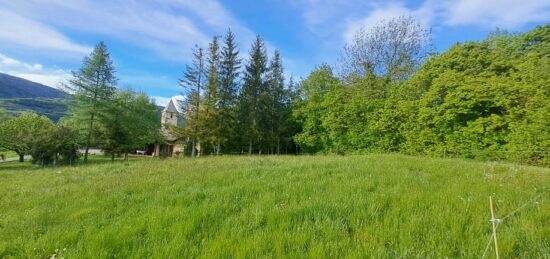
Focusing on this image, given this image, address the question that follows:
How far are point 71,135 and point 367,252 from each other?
29.5 metres

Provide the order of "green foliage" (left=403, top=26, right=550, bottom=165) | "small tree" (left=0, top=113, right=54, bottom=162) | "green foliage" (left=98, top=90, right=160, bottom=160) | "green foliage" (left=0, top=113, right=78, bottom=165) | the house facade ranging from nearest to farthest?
1. "green foliage" (left=403, top=26, right=550, bottom=165)
2. "green foliage" (left=0, top=113, right=78, bottom=165)
3. "small tree" (left=0, top=113, right=54, bottom=162)
4. "green foliage" (left=98, top=90, right=160, bottom=160)
5. the house facade

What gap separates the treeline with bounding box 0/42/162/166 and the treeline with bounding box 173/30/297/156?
6.28 meters

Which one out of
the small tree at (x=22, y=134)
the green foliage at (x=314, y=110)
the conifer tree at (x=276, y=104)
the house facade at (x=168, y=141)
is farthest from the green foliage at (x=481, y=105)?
the house facade at (x=168, y=141)

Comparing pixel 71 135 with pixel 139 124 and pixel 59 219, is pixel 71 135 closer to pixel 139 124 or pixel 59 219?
pixel 139 124

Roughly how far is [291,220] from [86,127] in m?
30.2

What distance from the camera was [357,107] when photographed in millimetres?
22922

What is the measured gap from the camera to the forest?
601 inches

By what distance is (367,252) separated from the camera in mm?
2838

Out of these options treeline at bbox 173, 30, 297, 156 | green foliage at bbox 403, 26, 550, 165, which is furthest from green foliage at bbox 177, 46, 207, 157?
green foliage at bbox 403, 26, 550, 165

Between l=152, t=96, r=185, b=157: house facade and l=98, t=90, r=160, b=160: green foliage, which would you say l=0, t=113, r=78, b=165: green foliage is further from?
l=152, t=96, r=185, b=157: house facade

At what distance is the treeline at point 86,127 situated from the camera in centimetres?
2450

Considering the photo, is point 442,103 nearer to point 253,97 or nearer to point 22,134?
point 253,97

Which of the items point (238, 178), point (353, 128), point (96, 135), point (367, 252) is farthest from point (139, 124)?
point (367, 252)

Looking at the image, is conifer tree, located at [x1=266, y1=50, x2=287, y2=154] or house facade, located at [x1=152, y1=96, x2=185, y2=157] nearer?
conifer tree, located at [x1=266, y1=50, x2=287, y2=154]
